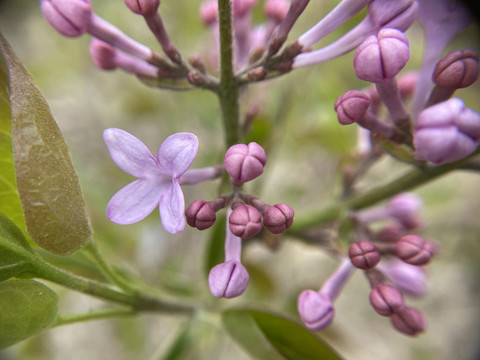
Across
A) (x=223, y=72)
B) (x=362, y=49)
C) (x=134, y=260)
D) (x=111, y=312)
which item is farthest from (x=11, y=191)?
(x=134, y=260)

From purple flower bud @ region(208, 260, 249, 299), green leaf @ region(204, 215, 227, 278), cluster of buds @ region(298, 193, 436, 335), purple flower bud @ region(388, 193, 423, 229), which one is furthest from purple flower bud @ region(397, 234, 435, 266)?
green leaf @ region(204, 215, 227, 278)

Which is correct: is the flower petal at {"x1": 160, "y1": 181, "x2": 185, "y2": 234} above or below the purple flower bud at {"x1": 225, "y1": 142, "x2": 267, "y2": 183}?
below

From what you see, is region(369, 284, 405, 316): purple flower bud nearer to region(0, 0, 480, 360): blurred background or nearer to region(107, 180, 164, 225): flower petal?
region(107, 180, 164, 225): flower petal

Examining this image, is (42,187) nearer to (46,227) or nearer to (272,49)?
(46,227)

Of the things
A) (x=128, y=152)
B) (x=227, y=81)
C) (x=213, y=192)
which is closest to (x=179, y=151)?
(x=128, y=152)

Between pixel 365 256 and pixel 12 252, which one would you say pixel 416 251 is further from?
pixel 12 252

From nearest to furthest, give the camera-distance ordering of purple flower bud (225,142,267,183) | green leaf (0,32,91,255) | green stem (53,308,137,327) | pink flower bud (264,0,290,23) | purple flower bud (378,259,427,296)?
green leaf (0,32,91,255) < purple flower bud (225,142,267,183) < green stem (53,308,137,327) < pink flower bud (264,0,290,23) < purple flower bud (378,259,427,296)

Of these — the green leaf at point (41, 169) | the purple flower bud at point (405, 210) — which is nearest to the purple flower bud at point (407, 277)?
the purple flower bud at point (405, 210)
